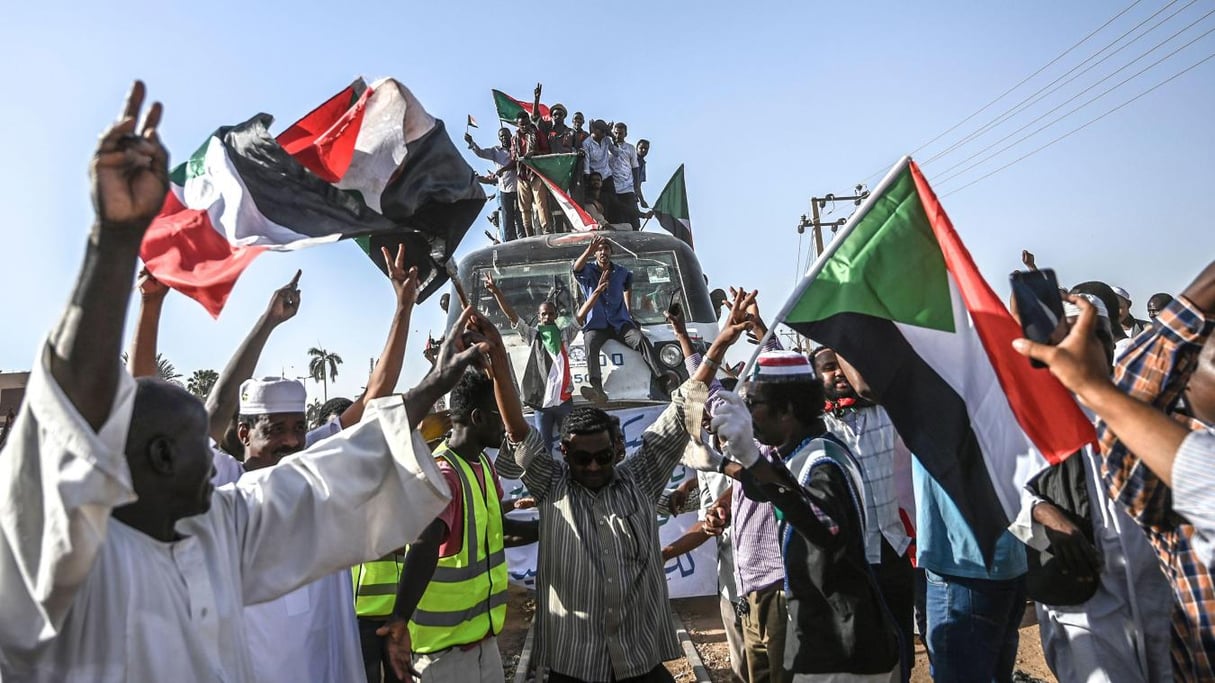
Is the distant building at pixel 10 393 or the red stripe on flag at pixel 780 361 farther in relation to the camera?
the distant building at pixel 10 393

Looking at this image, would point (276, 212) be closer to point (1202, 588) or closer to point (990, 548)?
point (990, 548)

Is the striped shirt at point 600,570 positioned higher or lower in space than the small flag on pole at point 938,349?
lower

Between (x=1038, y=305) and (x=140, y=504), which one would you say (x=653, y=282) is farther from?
(x=140, y=504)

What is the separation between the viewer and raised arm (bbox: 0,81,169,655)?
1.21m

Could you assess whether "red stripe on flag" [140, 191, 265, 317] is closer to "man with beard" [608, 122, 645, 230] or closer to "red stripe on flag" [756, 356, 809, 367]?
"red stripe on flag" [756, 356, 809, 367]

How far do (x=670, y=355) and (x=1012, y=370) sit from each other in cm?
481

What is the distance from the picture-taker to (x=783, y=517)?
2.70 m

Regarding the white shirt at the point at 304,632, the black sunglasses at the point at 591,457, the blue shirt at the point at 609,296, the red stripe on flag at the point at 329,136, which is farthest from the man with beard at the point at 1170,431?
the blue shirt at the point at 609,296

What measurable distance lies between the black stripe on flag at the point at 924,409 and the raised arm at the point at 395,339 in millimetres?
1279

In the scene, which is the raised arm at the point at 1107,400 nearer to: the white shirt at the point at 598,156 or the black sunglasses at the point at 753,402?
the black sunglasses at the point at 753,402

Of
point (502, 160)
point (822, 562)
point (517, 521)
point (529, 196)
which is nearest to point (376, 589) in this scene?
point (517, 521)

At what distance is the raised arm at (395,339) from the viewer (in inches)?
97.3

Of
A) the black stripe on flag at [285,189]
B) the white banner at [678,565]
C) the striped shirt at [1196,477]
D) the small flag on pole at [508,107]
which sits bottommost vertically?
the white banner at [678,565]

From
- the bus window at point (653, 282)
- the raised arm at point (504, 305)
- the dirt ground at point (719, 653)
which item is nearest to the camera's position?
the dirt ground at point (719, 653)
